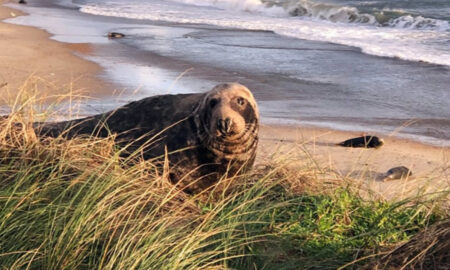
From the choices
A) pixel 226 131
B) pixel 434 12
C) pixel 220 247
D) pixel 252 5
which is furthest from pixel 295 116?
pixel 252 5

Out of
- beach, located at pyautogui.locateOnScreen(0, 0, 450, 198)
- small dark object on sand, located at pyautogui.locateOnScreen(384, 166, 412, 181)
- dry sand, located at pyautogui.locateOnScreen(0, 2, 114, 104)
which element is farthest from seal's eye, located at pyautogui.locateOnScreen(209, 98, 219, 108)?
dry sand, located at pyautogui.locateOnScreen(0, 2, 114, 104)

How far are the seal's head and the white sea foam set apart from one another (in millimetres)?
9037

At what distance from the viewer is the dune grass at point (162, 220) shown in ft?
11.8

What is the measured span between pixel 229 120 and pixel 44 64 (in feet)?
26.8

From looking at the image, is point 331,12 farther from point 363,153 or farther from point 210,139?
point 210,139

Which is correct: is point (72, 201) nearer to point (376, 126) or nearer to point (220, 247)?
point (220, 247)

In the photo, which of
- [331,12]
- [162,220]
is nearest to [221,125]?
[162,220]

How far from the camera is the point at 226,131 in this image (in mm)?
5391

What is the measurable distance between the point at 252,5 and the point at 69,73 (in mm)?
15849

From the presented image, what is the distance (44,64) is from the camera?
42.3 feet

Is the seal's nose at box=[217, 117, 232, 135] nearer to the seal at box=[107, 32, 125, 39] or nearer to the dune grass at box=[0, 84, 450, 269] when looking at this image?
the dune grass at box=[0, 84, 450, 269]

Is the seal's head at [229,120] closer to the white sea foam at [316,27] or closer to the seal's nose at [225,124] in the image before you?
the seal's nose at [225,124]

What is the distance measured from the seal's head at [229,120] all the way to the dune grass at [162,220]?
1.23 feet

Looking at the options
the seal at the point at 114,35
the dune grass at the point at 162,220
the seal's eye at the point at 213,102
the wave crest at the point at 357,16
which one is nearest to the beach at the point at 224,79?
the seal at the point at 114,35
